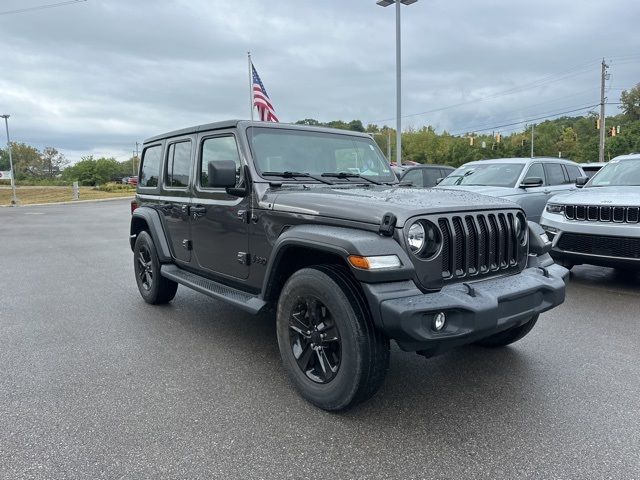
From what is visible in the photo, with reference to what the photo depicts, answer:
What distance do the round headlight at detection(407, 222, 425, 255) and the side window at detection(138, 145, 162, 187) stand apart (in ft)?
11.7

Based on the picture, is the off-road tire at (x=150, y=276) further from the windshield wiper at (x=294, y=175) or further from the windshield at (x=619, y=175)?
the windshield at (x=619, y=175)

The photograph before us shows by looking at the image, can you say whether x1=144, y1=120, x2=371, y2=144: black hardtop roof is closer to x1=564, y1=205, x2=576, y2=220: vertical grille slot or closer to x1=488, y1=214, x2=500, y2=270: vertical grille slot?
x1=488, y1=214, x2=500, y2=270: vertical grille slot

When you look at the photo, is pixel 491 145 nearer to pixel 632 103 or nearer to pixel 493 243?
pixel 632 103

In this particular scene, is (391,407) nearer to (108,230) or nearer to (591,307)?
(591,307)

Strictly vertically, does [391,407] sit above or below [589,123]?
below

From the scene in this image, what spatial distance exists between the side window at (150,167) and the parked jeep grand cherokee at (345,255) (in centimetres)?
97

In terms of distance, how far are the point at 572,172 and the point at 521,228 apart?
8205 millimetres

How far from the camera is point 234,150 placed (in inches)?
163

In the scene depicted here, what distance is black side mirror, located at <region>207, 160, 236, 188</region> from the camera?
11.7 ft

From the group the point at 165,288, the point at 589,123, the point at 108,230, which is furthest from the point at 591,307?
the point at 589,123

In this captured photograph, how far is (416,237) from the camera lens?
295cm

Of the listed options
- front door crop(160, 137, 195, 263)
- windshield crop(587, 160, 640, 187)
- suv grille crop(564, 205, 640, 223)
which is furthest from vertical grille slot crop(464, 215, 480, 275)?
windshield crop(587, 160, 640, 187)

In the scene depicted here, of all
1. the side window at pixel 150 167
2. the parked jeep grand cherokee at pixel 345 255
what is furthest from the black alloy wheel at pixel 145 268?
the parked jeep grand cherokee at pixel 345 255

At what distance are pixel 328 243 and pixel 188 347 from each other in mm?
2051
